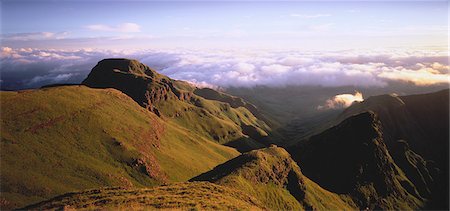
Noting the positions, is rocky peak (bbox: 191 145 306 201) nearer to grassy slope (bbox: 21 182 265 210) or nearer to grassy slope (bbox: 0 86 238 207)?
grassy slope (bbox: 0 86 238 207)

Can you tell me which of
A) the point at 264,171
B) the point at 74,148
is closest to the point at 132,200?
the point at 74,148

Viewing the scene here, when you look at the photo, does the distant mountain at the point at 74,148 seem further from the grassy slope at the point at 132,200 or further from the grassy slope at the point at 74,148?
the grassy slope at the point at 132,200

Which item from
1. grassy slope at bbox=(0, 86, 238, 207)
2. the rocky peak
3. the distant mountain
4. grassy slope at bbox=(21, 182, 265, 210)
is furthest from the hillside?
grassy slope at bbox=(21, 182, 265, 210)

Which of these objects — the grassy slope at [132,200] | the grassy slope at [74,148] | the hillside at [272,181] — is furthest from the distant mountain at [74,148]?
the grassy slope at [132,200]

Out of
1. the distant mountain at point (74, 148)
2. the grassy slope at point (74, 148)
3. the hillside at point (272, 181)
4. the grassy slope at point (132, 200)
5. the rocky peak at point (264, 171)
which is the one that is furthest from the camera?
the rocky peak at point (264, 171)

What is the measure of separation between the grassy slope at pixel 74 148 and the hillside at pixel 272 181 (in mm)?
28784

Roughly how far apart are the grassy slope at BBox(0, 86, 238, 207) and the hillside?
28.8 meters

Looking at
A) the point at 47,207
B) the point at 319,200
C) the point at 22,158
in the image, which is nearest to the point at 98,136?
the point at 22,158

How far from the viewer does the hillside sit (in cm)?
13000

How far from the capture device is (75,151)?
129750mm

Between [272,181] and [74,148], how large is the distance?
87917 millimetres

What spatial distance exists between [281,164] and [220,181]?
5727cm

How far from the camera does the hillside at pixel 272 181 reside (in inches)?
5118

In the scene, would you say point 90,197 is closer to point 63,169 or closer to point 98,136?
point 63,169
